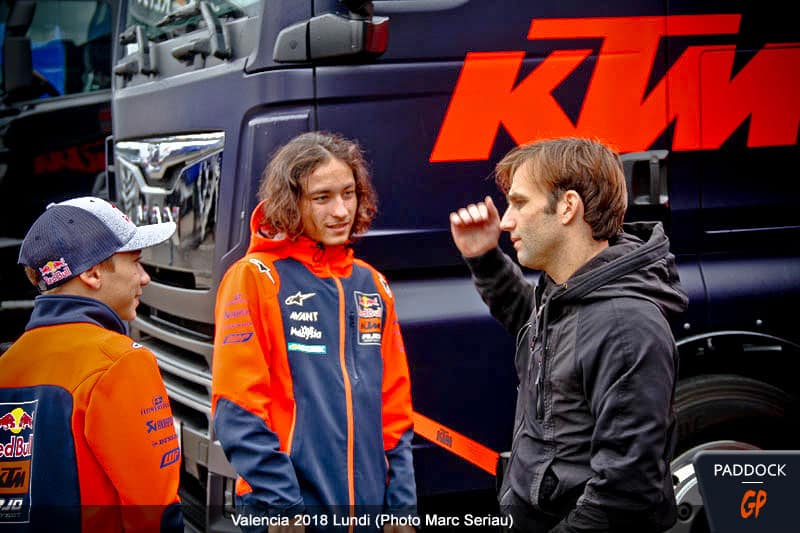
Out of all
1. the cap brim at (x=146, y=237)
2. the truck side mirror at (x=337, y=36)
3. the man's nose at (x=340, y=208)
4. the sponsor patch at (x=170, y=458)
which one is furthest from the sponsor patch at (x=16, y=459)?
the truck side mirror at (x=337, y=36)

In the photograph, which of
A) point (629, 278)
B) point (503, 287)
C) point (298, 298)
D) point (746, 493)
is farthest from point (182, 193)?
point (746, 493)

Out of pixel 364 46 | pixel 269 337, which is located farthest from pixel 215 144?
pixel 269 337

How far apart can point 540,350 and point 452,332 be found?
3.21 ft

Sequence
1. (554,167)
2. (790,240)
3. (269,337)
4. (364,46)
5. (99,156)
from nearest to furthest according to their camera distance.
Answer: (554,167), (269,337), (364,46), (790,240), (99,156)

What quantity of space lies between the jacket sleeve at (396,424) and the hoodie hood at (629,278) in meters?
0.64

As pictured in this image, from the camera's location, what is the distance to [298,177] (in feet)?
8.59

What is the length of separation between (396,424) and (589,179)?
34.9 inches

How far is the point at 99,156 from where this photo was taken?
22.1ft

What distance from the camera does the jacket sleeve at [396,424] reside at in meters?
2.57

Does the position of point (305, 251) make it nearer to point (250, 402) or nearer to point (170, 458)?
point (250, 402)

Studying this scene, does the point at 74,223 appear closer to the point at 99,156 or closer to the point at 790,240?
the point at 790,240

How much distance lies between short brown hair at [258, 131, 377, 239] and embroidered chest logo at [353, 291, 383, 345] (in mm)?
252

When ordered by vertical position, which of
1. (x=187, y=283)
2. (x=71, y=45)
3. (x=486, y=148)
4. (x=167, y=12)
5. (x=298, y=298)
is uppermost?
(x=167, y=12)

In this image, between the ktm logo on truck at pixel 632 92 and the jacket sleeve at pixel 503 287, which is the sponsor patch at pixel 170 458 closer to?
the jacket sleeve at pixel 503 287
